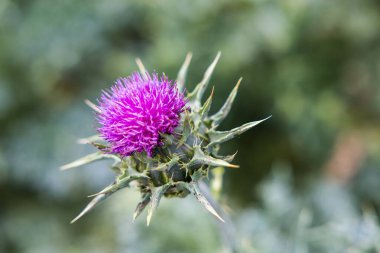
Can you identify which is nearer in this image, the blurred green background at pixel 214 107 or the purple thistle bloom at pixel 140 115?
the purple thistle bloom at pixel 140 115

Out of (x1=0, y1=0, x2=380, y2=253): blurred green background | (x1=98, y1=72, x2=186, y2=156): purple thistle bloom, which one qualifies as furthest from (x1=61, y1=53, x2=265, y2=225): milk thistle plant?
(x1=0, y1=0, x2=380, y2=253): blurred green background

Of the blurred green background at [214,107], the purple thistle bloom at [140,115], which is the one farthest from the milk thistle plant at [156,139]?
the blurred green background at [214,107]

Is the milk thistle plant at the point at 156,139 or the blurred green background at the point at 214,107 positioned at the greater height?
the milk thistle plant at the point at 156,139

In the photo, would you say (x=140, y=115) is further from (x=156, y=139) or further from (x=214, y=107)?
(x=214, y=107)

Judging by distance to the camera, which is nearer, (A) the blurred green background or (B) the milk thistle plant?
(B) the milk thistle plant

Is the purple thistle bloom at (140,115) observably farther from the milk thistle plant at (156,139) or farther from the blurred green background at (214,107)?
the blurred green background at (214,107)

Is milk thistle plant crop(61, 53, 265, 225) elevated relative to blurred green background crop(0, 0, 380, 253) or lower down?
elevated

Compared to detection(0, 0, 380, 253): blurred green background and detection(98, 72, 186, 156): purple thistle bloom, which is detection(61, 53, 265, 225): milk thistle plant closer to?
detection(98, 72, 186, 156): purple thistle bloom
